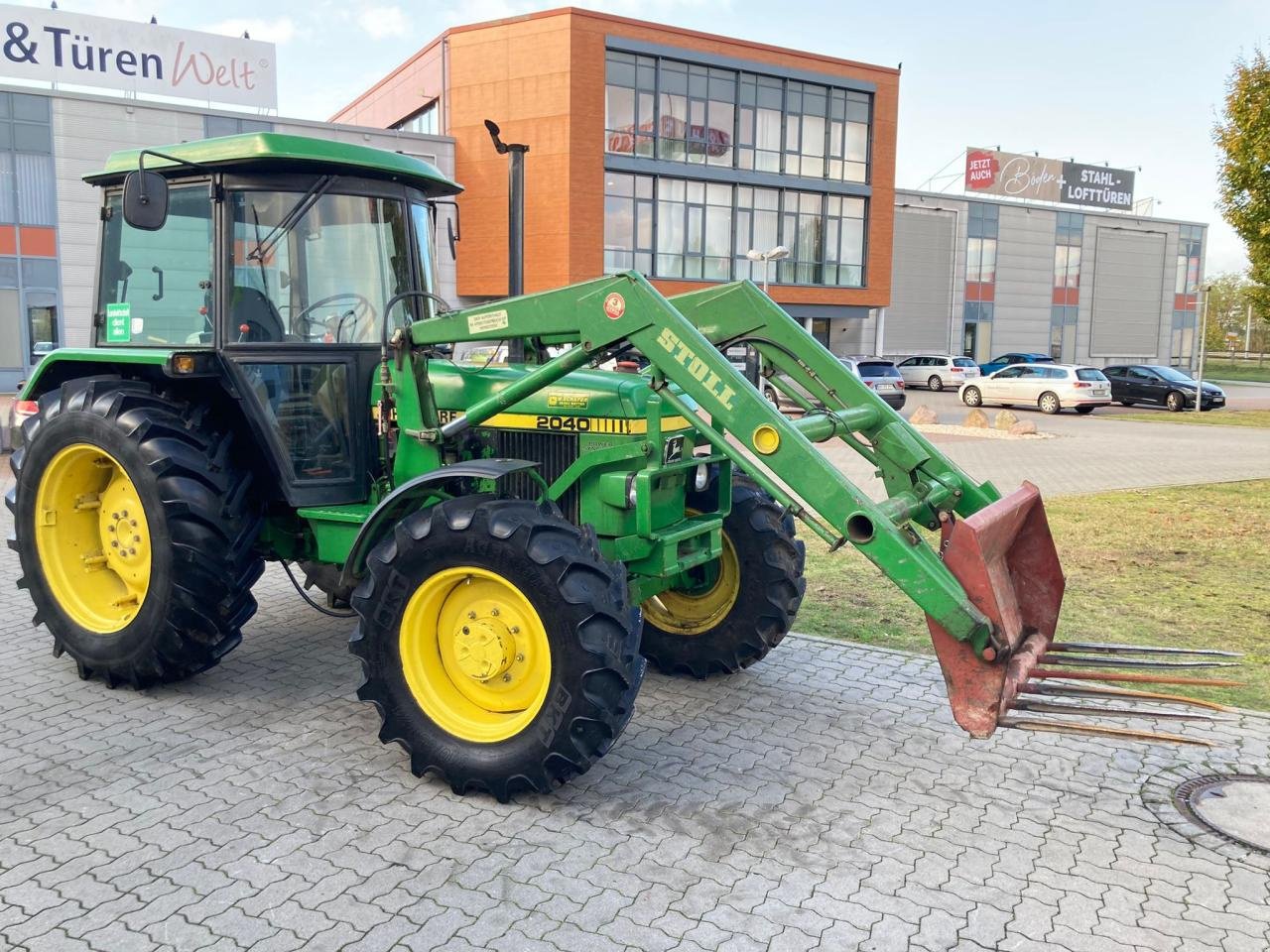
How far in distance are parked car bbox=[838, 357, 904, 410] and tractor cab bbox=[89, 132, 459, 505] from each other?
2168 cm

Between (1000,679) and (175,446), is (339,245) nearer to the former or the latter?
(175,446)

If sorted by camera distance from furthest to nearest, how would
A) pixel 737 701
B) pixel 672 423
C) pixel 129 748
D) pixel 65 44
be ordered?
1. pixel 65 44
2. pixel 737 701
3. pixel 672 423
4. pixel 129 748

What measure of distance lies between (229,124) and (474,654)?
29492 millimetres

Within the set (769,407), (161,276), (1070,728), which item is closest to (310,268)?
(161,276)

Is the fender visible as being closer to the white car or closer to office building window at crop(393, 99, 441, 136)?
the white car

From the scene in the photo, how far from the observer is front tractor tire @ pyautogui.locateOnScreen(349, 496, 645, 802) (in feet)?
13.1

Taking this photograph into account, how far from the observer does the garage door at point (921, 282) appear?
44.5m

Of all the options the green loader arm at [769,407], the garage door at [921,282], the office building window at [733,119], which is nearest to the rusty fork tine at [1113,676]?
the green loader arm at [769,407]

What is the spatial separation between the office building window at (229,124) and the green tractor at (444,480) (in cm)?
2603

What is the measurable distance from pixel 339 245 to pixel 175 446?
1.29m

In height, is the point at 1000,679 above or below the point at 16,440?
below

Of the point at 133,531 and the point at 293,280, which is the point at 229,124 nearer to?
the point at 133,531

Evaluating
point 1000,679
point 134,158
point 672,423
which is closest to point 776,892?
point 1000,679

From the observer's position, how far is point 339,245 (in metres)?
5.28
